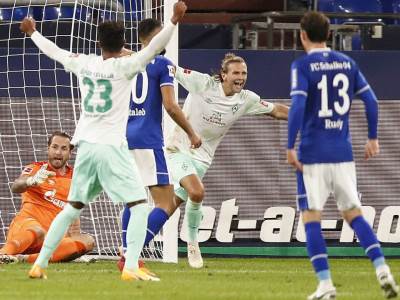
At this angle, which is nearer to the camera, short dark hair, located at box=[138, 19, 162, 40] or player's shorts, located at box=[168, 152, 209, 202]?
short dark hair, located at box=[138, 19, 162, 40]

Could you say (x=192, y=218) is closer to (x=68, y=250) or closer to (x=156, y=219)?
(x=156, y=219)

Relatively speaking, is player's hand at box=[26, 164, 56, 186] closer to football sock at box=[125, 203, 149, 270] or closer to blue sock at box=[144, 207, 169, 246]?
blue sock at box=[144, 207, 169, 246]

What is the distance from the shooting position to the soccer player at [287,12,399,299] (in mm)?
9008

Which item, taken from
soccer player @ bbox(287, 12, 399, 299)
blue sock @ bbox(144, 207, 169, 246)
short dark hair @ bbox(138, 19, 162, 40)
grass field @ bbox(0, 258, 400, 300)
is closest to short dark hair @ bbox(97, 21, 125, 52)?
short dark hair @ bbox(138, 19, 162, 40)

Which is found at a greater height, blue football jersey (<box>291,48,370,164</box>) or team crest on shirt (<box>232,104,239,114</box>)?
blue football jersey (<box>291,48,370,164</box>)

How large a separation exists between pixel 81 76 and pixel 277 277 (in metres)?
2.54

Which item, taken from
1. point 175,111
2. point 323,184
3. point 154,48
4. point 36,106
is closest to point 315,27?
point 323,184

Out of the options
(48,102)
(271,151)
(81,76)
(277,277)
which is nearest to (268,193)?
(271,151)

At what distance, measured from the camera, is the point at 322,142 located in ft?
29.7

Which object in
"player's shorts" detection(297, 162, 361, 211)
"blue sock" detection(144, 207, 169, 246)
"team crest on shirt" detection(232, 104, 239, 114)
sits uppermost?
"player's shorts" detection(297, 162, 361, 211)

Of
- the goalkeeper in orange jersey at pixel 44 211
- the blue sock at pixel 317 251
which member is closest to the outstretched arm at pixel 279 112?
the goalkeeper in orange jersey at pixel 44 211

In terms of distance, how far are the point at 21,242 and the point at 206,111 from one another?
2242 millimetres

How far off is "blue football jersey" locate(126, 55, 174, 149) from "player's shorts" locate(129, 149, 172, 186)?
0.05 meters

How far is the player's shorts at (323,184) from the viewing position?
29.7 feet
